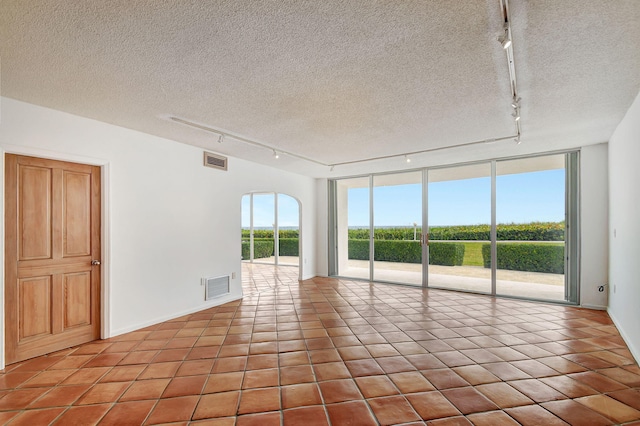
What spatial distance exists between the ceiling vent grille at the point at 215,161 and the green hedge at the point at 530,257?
507cm

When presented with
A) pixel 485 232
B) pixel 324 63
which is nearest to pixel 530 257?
pixel 485 232

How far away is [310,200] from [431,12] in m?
5.74

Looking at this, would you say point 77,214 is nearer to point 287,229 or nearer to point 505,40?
point 505,40

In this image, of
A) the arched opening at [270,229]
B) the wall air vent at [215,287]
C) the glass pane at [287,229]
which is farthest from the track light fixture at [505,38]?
the arched opening at [270,229]

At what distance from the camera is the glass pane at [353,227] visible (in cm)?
693

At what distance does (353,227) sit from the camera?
7.18m

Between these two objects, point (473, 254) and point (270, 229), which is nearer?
point (473, 254)

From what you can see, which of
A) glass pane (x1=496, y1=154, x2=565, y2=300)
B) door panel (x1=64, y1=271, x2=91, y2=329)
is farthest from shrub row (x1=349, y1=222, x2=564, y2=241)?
door panel (x1=64, y1=271, x2=91, y2=329)

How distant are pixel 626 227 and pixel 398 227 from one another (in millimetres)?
3670

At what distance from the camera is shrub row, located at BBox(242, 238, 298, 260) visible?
33.4 feet

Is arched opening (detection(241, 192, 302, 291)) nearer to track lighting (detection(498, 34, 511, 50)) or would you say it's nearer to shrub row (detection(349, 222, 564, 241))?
shrub row (detection(349, 222, 564, 241))

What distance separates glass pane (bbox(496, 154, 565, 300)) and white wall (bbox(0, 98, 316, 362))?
191 inches

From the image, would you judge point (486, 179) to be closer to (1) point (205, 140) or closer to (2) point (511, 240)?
(2) point (511, 240)

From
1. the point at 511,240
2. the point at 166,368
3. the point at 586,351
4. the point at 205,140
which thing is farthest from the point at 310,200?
the point at 586,351
